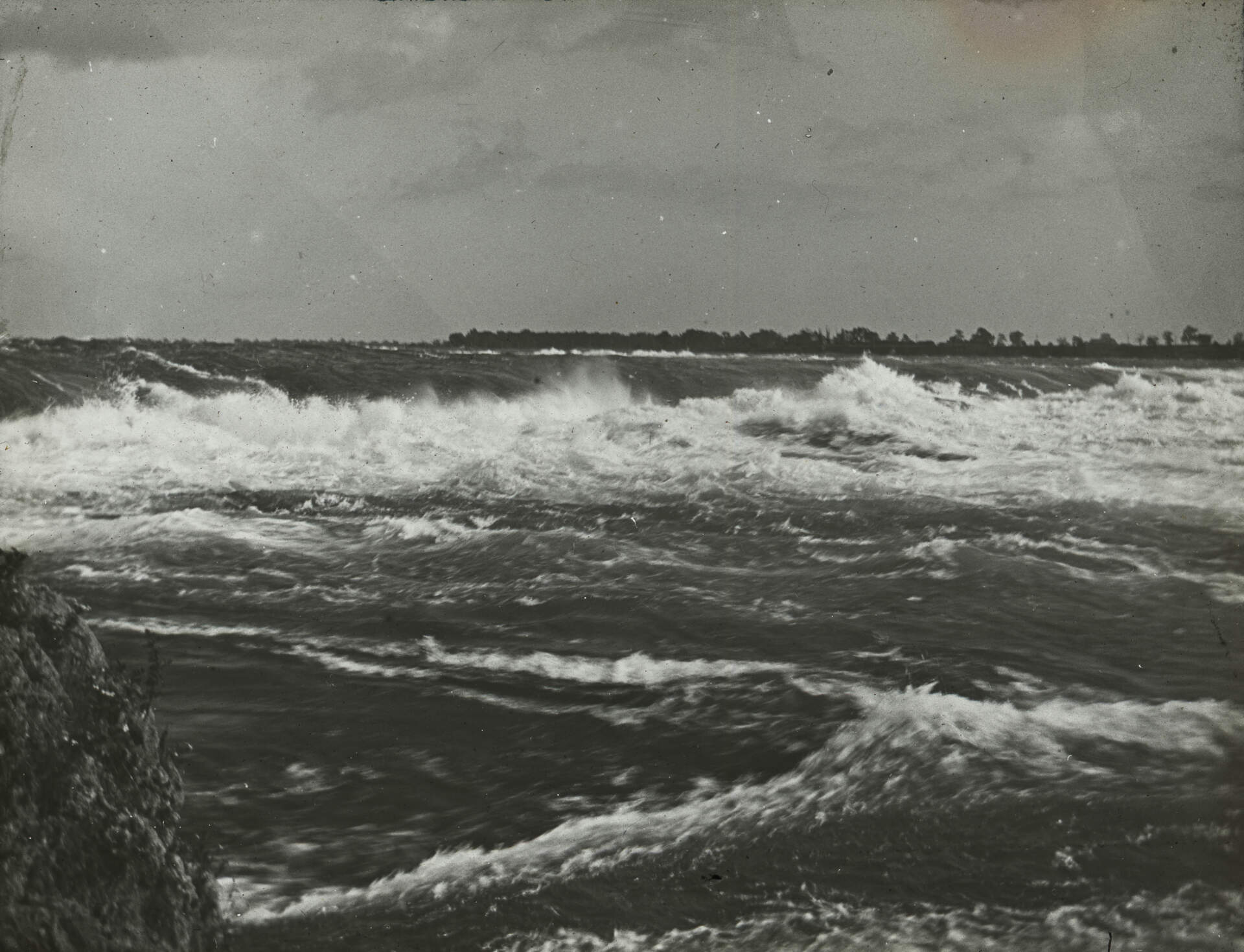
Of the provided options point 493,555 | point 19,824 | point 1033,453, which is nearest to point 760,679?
point 493,555

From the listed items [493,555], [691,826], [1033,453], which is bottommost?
[691,826]

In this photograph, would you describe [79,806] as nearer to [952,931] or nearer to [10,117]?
[952,931]

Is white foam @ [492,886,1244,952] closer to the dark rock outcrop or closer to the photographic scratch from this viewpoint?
the dark rock outcrop

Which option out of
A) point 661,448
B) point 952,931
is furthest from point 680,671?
point 661,448

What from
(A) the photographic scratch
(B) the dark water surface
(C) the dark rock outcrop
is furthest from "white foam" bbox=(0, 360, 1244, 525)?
(C) the dark rock outcrop

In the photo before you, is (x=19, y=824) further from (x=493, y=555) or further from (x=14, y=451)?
(x=14, y=451)
